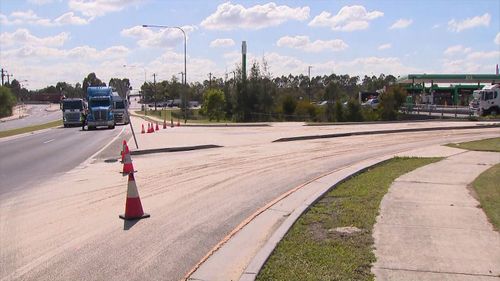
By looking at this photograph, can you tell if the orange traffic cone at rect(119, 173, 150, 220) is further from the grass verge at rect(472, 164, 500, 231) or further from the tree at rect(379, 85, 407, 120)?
the tree at rect(379, 85, 407, 120)

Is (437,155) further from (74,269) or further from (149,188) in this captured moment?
(74,269)

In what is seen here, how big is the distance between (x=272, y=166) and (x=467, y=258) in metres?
9.61

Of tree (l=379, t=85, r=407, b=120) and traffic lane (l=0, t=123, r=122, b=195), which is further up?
tree (l=379, t=85, r=407, b=120)

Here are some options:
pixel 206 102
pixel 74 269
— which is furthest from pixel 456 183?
pixel 206 102

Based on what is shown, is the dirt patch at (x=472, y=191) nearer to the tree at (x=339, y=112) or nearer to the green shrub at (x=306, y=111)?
the tree at (x=339, y=112)

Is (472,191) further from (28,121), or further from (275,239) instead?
(28,121)

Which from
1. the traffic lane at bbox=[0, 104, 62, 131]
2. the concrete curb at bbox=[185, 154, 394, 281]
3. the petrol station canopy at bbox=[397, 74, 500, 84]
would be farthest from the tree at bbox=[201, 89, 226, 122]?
the concrete curb at bbox=[185, 154, 394, 281]

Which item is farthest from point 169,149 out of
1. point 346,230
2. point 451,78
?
point 451,78

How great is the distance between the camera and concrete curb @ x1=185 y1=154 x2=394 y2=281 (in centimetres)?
595

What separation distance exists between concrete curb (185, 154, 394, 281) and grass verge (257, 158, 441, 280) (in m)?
0.10

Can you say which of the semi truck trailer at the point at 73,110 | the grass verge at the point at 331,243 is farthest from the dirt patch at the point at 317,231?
the semi truck trailer at the point at 73,110

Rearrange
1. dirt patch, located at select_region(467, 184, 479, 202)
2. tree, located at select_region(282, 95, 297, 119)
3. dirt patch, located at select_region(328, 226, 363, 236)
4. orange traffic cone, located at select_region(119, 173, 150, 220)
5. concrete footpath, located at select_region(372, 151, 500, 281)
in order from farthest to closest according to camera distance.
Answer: tree, located at select_region(282, 95, 297, 119) < dirt patch, located at select_region(467, 184, 479, 202) < orange traffic cone, located at select_region(119, 173, 150, 220) < dirt patch, located at select_region(328, 226, 363, 236) < concrete footpath, located at select_region(372, 151, 500, 281)

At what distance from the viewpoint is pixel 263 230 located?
310 inches

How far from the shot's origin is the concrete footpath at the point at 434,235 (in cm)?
590
